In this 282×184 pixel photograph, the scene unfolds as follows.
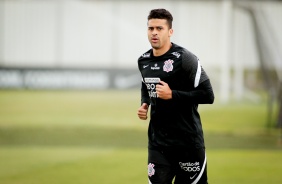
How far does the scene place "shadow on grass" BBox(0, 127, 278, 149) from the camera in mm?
14742

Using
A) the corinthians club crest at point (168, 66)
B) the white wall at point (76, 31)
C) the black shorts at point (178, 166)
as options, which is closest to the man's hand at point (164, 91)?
the corinthians club crest at point (168, 66)

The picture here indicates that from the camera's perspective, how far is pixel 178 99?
6.20 metres

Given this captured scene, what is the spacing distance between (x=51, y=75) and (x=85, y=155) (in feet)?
65.0

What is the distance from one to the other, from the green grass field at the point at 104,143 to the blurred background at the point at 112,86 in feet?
0.08

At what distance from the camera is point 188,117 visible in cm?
638

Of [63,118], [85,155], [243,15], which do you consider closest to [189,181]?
[85,155]

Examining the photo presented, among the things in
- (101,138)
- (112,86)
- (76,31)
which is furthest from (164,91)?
(76,31)

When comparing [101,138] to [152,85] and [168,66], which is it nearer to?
[152,85]

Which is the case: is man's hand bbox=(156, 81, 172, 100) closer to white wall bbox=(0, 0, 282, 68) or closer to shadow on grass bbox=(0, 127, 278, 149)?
shadow on grass bbox=(0, 127, 278, 149)

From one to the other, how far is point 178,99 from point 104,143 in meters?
8.93

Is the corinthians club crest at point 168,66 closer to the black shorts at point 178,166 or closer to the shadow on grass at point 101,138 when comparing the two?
the black shorts at point 178,166

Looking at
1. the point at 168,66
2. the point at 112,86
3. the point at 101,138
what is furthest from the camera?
the point at 112,86

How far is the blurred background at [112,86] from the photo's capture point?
12133 mm

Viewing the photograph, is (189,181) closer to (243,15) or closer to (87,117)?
(87,117)
